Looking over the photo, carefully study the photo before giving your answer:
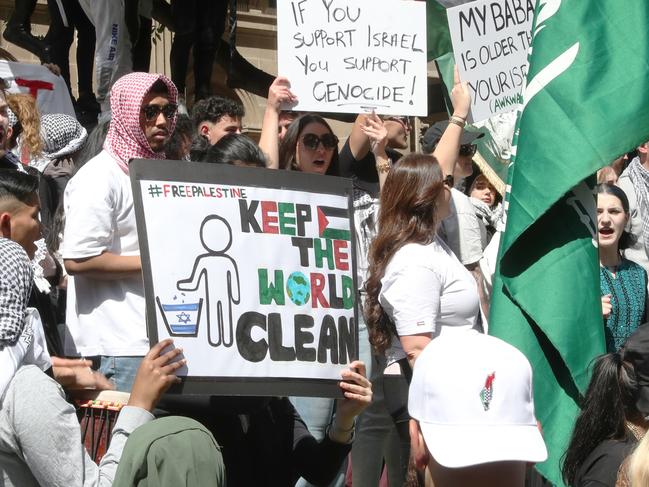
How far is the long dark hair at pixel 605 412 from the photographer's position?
13.1 feet

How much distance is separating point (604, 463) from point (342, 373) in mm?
853

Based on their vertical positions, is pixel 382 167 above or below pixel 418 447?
above

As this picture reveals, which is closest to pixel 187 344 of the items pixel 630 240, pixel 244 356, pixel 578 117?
pixel 244 356

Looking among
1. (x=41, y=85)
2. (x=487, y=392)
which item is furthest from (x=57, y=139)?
(x=487, y=392)

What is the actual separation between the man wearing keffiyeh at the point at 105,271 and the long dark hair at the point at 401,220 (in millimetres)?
1037

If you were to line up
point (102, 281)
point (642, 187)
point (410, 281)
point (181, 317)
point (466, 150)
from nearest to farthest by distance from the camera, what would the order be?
1. point (181, 317)
2. point (102, 281)
3. point (410, 281)
4. point (642, 187)
5. point (466, 150)

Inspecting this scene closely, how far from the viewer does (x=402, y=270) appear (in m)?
5.01

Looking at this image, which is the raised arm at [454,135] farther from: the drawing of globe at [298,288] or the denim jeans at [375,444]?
the drawing of globe at [298,288]

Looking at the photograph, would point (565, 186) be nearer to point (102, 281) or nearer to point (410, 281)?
point (410, 281)

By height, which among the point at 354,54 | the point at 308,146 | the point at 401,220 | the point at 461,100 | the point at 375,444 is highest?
the point at 354,54

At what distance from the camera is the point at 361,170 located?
6.53 metres

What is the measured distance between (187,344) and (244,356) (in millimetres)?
203

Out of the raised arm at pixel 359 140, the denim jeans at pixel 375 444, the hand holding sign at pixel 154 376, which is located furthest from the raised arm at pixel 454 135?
the hand holding sign at pixel 154 376

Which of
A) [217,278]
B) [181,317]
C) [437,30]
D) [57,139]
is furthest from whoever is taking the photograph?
[437,30]
